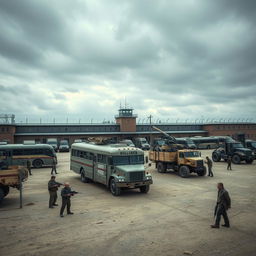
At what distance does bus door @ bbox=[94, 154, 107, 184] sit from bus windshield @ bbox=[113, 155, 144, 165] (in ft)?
3.25

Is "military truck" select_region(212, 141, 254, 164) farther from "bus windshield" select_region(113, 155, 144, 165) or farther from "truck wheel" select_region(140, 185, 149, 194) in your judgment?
"truck wheel" select_region(140, 185, 149, 194)

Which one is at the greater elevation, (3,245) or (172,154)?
(172,154)

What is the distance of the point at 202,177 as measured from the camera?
68.7ft

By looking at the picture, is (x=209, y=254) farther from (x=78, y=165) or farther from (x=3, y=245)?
(x=78, y=165)

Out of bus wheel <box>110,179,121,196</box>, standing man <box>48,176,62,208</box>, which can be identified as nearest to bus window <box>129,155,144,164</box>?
bus wheel <box>110,179,121,196</box>

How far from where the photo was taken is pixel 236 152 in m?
29.3

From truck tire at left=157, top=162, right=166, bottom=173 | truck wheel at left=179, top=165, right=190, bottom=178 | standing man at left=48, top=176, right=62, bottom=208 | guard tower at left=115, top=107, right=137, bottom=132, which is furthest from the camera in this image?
guard tower at left=115, top=107, right=137, bottom=132

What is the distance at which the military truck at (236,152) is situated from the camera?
1127 inches

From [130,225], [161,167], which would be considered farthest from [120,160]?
[161,167]

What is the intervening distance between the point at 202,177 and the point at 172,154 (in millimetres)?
3233

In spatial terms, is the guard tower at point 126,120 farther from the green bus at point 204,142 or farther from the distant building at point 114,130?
the green bus at point 204,142

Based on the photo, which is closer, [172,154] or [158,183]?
[158,183]

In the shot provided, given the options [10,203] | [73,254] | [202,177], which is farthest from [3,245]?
[202,177]

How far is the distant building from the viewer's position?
184 feet
